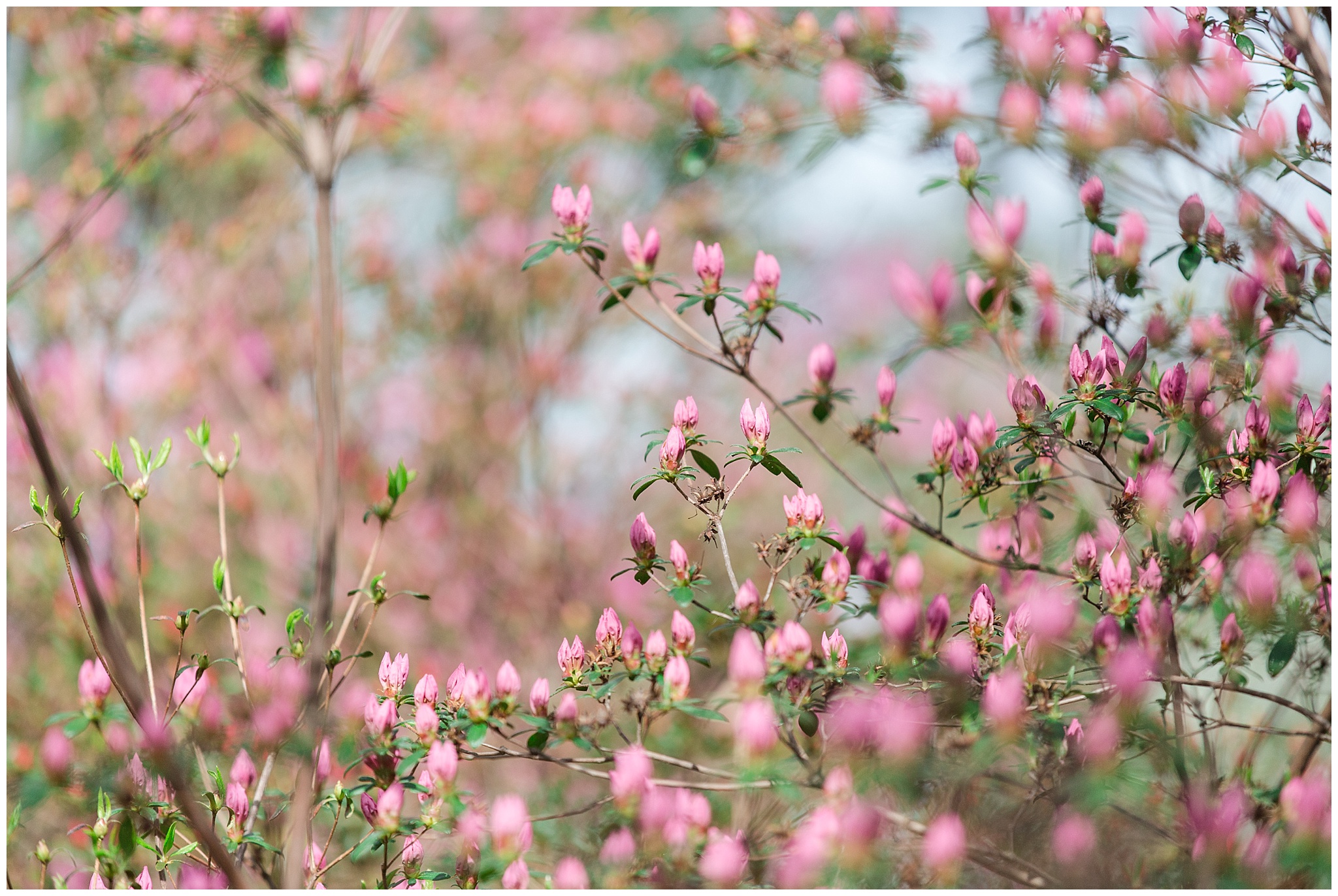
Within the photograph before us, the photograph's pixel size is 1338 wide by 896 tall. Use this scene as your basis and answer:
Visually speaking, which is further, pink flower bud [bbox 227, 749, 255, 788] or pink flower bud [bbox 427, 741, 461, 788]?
pink flower bud [bbox 227, 749, 255, 788]

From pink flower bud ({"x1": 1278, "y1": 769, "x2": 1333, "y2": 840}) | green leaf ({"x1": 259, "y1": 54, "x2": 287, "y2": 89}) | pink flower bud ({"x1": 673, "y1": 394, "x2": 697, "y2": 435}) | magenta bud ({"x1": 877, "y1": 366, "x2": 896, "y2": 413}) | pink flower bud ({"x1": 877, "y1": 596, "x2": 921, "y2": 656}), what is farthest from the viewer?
green leaf ({"x1": 259, "y1": 54, "x2": 287, "y2": 89})

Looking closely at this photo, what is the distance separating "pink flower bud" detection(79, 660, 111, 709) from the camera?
960 millimetres

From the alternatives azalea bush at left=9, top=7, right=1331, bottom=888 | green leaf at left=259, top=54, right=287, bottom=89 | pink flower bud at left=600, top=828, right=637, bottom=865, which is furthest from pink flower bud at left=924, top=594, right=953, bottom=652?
green leaf at left=259, top=54, right=287, bottom=89

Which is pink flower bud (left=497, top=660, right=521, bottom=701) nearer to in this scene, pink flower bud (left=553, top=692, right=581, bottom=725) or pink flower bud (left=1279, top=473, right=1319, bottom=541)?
pink flower bud (left=553, top=692, right=581, bottom=725)

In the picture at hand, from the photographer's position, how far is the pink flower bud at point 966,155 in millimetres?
1145

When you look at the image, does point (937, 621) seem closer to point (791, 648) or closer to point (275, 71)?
point (791, 648)

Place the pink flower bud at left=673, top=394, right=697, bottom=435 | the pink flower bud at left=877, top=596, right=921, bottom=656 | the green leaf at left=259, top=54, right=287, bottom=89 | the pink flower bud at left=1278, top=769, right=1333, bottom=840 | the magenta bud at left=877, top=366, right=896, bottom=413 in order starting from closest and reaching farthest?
the pink flower bud at left=1278, top=769, right=1333, bottom=840
the pink flower bud at left=877, top=596, right=921, bottom=656
the pink flower bud at left=673, top=394, right=697, bottom=435
the magenta bud at left=877, top=366, right=896, bottom=413
the green leaf at left=259, top=54, right=287, bottom=89

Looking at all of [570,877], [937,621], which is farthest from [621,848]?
[937,621]

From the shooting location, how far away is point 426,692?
39.4 inches

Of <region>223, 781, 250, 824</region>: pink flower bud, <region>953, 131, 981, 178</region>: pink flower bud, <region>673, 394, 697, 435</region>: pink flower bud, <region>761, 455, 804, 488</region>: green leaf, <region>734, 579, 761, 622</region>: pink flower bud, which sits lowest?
<region>223, 781, 250, 824</region>: pink flower bud

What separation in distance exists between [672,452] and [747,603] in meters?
0.18

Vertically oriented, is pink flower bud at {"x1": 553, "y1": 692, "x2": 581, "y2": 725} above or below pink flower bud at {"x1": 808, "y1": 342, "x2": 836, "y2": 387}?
below

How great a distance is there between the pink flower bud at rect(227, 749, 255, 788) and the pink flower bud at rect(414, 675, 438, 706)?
8.7 inches

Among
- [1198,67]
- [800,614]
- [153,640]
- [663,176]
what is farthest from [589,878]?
[663,176]
